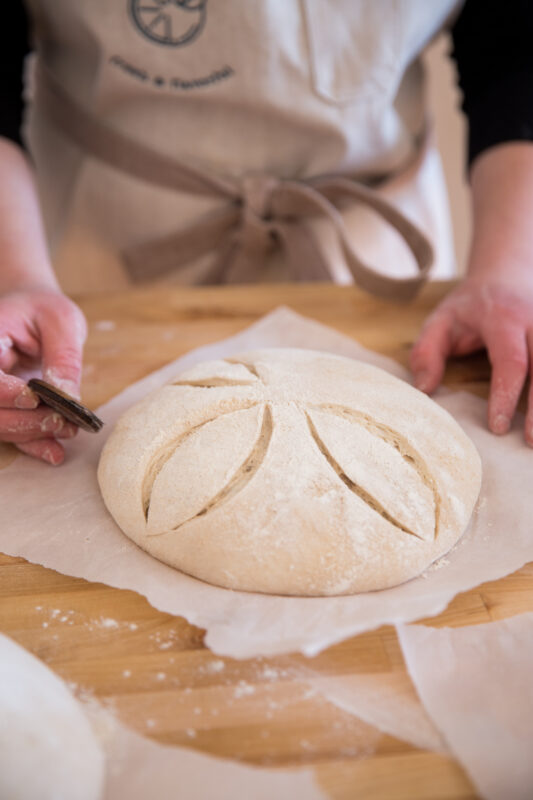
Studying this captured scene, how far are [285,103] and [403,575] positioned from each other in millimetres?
1091

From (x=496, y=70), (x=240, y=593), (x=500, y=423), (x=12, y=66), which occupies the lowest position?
(x=500, y=423)

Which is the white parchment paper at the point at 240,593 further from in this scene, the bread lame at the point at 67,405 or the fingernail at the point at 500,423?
the bread lame at the point at 67,405

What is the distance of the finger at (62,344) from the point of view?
117cm

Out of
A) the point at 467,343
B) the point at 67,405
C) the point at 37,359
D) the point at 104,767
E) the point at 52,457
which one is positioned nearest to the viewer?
the point at 104,767

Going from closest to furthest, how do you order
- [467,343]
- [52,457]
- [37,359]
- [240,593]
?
[240,593] < [52,457] < [37,359] < [467,343]

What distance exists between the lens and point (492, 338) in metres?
1.30

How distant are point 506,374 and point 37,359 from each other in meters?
0.88

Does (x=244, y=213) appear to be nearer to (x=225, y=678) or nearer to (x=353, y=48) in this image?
(x=353, y=48)

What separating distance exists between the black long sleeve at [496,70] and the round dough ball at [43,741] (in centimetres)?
143

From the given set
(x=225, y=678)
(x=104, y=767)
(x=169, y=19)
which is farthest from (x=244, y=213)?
(x=104, y=767)

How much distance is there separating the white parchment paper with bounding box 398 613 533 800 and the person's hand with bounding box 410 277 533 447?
0.43 metres

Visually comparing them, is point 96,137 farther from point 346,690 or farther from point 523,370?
point 346,690

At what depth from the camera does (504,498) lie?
1.10 meters

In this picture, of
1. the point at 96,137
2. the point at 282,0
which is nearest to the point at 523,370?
the point at 282,0
